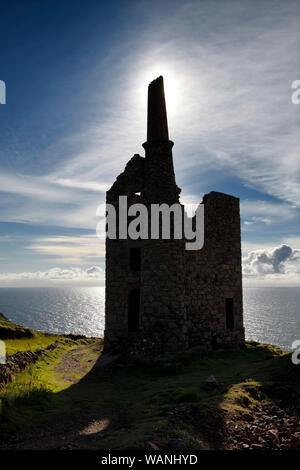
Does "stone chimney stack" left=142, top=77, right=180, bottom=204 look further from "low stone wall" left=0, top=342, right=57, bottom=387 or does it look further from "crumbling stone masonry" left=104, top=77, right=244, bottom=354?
"low stone wall" left=0, top=342, right=57, bottom=387

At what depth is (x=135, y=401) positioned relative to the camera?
1105 cm

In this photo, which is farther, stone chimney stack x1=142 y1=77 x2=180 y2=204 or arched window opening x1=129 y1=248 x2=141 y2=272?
arched window opening x1=129 y1=248 x2=141 y2=272

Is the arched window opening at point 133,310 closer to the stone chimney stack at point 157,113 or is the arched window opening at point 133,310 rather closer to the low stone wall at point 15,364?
the low stone wall at point 15,364

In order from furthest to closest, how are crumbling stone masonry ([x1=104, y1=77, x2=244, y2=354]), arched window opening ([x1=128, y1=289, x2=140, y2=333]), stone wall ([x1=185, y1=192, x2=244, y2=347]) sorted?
arched window opening ([x1=128, y1=289, x2=140, y2=333]), stone wall ([x1=185, y1=192, x2=244, y2=347]), crumbling stone masonry ([x1=104, y1=77, x2=244, y2=354])

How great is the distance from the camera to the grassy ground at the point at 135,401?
719 cm

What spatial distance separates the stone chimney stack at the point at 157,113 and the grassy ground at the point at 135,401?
13.0 metres

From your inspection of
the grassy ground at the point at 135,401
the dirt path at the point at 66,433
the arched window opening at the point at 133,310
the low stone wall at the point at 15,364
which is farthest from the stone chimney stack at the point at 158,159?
the dirt path at the point at 66,433

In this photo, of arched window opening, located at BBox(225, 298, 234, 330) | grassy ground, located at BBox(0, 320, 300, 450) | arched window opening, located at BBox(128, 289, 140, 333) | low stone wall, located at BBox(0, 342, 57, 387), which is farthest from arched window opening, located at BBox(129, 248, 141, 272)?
low stone wall, located at BBox(0, 342, 57, 387)

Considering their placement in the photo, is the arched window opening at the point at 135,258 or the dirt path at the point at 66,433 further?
the arched window opening at the point at 135,258

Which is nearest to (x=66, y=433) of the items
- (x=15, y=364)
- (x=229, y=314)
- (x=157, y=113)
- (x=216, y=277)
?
(x=15, y=364)

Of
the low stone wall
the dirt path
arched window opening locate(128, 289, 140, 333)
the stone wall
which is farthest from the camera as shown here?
arched window opening locate(128, 289, 140, 333)

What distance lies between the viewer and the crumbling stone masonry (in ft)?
60.6
